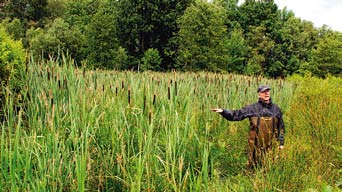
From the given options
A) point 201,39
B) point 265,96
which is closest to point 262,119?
point 265,96

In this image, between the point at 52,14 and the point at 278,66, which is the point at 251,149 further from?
the point at 52,14

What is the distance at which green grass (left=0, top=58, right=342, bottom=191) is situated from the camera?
8.08ft

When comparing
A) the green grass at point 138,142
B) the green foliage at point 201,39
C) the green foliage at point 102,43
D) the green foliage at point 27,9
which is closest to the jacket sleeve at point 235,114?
the green grass at point 138,142

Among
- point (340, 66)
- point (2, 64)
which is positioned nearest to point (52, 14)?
point (340, 66)

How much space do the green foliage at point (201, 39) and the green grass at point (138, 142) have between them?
51.0 ft

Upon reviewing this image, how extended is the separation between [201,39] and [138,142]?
19.1 metres

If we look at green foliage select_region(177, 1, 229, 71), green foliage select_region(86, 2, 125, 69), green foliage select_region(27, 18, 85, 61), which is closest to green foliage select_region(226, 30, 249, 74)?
green foliage select_region(177, 1, 229, 71)

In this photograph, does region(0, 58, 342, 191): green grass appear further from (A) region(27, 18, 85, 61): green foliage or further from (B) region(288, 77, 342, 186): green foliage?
(A) region(27, 18, 85, 61): green foliage

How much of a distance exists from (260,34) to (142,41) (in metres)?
12.6

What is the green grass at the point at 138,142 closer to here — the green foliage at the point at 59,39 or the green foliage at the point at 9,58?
the green foliage at the point at 9,58

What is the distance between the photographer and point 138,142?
3.07 meters

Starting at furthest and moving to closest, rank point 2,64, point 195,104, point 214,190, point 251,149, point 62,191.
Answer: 1. point 195,104
2. point 2,64
3. point 251,149
4. point 214,190
5. point 62,191

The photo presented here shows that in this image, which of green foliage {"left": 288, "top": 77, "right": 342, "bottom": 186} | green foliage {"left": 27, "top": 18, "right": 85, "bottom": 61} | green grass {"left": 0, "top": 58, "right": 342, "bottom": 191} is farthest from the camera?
green foliage {"left": 27, "top": 18, "right": 85, "bottom": 61}

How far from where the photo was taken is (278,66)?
1350 inches
